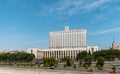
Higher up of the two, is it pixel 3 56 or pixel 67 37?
pixel 67 37

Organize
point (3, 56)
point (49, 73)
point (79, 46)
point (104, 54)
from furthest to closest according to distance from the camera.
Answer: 1. point (79, 46)
2. point (3, 56)
3. point (104, 54)
4. point (49, 73)

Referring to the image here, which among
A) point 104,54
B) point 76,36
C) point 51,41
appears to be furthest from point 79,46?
point 104,54

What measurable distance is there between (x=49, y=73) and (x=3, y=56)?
352 feet

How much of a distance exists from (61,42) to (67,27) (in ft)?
39.5

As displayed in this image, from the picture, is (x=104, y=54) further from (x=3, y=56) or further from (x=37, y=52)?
(x=37, y=52)

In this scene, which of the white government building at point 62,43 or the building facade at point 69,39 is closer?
the white government building at point 62,43

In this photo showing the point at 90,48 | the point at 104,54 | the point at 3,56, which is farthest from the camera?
the point at 90,48

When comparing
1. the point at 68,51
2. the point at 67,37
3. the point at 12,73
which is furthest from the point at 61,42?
the point at 12,73

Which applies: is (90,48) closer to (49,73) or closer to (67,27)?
(67,27)

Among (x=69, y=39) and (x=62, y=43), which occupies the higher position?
(x=69, y=39)

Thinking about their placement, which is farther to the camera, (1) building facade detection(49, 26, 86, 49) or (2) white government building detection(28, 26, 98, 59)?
(1) building facade detection(49, 26, 86, 49)

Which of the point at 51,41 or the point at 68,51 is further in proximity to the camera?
the point at 51,41

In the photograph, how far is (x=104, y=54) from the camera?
12600 cm

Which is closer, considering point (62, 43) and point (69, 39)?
point (69, 39)
